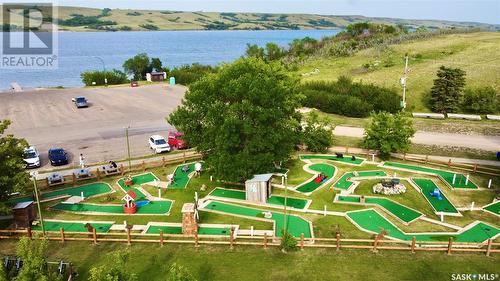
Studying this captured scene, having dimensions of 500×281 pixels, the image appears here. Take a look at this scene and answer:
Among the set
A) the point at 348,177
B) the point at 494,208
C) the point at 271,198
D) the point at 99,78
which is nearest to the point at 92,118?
the point at 99,78

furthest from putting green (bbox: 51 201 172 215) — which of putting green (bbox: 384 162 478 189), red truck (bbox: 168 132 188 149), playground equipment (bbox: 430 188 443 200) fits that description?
putting green (bbox: 384 162 478 189)

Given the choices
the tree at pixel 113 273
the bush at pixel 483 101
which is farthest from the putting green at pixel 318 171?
the bush at pixel 483 101

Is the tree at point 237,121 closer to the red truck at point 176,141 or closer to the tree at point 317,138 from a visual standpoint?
the tree at point 317,138

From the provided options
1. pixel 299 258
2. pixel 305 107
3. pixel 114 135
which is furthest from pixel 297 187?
pixel 305 107

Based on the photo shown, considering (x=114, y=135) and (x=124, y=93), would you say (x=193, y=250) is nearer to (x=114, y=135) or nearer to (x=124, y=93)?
(x=114, y=135)

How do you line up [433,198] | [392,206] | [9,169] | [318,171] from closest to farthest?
1. [9,169]
2. [392,206]
3. [433,198]
4. [318,171]

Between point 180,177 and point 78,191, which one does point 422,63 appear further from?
point 78,191

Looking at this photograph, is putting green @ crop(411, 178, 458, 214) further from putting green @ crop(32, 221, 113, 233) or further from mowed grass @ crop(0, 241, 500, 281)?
putting green @ crop(32, 221, 113, 233)
